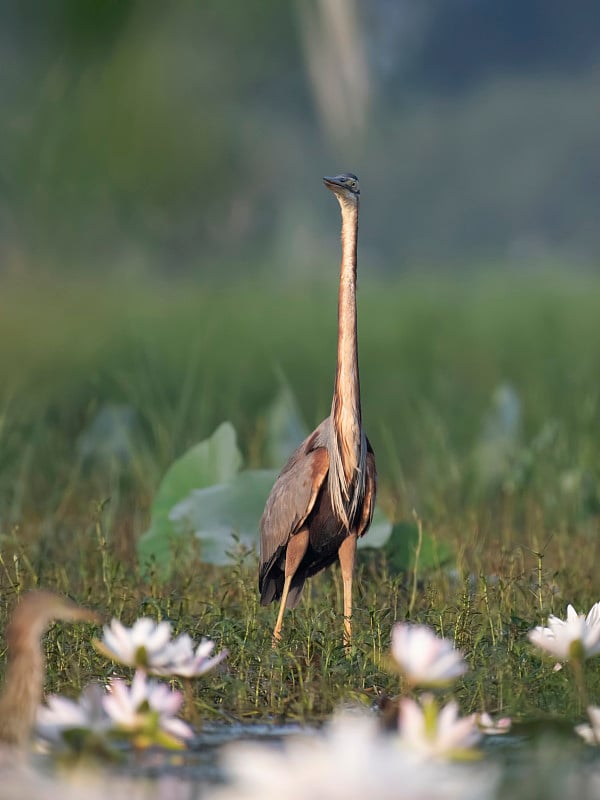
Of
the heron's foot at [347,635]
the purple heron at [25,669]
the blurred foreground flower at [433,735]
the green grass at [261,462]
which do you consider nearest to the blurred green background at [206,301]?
the green grass at [261,462]

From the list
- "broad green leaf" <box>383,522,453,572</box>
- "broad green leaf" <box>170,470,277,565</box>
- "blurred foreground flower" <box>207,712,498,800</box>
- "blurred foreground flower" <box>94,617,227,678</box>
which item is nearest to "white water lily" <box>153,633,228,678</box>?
"blurred foreground flower" <box>94,617,227,678</box>

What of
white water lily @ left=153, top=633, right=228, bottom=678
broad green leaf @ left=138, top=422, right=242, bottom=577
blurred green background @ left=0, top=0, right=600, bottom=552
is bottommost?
white water lily @ left=153, top=633, right=228, bottom=678

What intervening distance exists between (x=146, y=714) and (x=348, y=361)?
1470 millimetres

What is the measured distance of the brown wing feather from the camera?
394 cm

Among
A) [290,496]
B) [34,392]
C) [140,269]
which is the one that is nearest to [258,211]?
[140,269]

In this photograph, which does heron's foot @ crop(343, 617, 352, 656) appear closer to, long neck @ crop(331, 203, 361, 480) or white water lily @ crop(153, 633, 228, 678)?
long neck @ crop(331, 203, 361, 480)

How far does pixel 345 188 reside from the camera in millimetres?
3842

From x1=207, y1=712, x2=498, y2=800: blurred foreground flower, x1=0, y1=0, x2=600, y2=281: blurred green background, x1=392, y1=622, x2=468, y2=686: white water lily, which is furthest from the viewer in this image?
x1=0, y1=0, x2=600, y2=281: blurred green background

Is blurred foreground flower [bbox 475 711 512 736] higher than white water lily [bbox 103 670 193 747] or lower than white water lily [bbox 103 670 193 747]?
higher

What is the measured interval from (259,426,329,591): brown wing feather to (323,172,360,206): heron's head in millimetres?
638

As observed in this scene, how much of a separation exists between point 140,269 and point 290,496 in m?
15.1

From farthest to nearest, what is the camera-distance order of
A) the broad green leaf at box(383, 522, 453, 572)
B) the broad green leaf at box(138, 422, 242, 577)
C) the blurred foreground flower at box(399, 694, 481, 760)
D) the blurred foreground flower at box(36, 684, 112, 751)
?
the broad green leaf at box(138, 422, 242, 577)
the broad green leaf at box(383, 522, 453, 572)
the blurred foreground flower at box(36, 684, 112, 751)
the blurred foreground flower at box(399, 694, 481, 760)

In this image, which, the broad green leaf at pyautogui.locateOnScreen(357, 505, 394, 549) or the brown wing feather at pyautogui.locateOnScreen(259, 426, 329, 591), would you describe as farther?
the broad green leaf at pyautogui.locateOnScreen(357, 505, 394, 549)

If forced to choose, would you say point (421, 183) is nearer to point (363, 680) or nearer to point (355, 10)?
point (355, 10)
